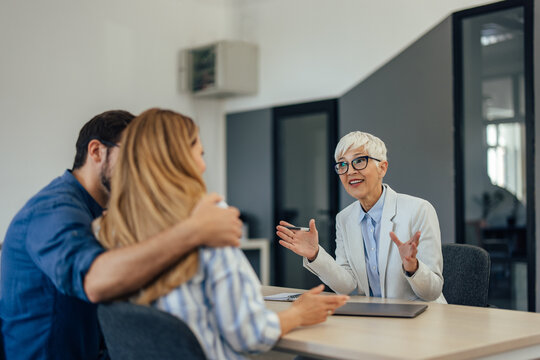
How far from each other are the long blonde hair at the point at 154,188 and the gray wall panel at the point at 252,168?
16.4 feet

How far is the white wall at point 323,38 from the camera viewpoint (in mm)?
5195

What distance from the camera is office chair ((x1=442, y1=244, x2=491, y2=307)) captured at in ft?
8.34

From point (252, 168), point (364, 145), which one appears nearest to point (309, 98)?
point (252, 168)

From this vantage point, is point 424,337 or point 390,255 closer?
point 424,337

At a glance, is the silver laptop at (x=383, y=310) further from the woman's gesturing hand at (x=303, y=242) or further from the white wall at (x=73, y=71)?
the white wall at (x=73, y=71)

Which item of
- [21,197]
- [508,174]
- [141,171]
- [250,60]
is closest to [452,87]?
[508,174]

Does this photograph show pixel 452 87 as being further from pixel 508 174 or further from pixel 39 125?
pixel 39 125

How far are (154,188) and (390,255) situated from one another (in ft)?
4.54

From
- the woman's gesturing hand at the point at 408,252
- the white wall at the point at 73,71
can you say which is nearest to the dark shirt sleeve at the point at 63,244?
the woman's gesturing hand at the point at 408,252

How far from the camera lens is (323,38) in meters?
6.01

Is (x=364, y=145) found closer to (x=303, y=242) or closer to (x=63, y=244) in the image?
(x=303, y=242)

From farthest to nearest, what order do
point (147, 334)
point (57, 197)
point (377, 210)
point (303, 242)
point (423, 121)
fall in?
point (423, 121), point (377, 210), point (303, 242), point (57, 197), point (147, 334)

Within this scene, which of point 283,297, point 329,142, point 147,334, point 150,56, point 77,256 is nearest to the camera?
point 147,334

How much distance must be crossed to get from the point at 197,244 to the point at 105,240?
311 mm
